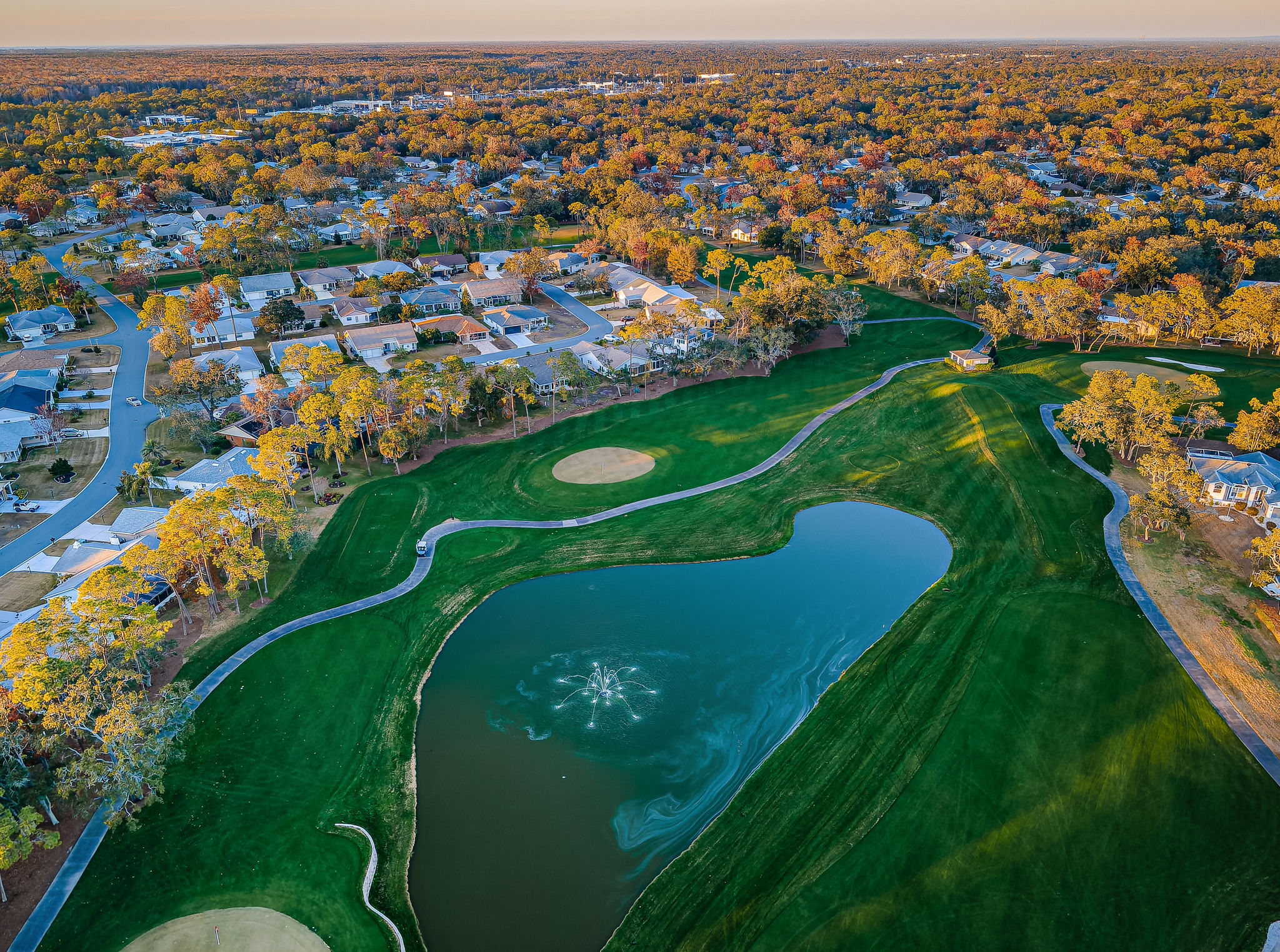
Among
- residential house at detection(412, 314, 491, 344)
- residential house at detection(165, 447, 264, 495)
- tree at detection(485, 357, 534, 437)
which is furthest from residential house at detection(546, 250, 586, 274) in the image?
residential house at detection(165, 447, 264, 495)

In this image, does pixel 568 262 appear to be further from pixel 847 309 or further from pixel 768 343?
pixel 768 343

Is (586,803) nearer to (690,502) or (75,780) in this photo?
(75,780)

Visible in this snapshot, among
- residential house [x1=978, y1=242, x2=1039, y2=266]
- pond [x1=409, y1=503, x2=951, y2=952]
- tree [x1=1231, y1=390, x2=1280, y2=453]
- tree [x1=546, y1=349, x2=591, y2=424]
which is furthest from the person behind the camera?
residential house [x1=978, y1=242, x2=1039, y2=266]

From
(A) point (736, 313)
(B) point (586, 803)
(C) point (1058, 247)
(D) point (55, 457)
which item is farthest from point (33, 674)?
(C) point (1058, 247)

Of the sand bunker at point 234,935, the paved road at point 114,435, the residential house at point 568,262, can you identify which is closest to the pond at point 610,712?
the sand bunker at point 234,935

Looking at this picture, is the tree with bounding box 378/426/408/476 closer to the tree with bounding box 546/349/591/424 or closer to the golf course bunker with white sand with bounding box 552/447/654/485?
the golf course bunker with white sand with bounding box 552/447/654/485

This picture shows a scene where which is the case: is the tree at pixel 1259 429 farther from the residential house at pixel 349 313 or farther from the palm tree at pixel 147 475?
the residential house at pixel 349 313
